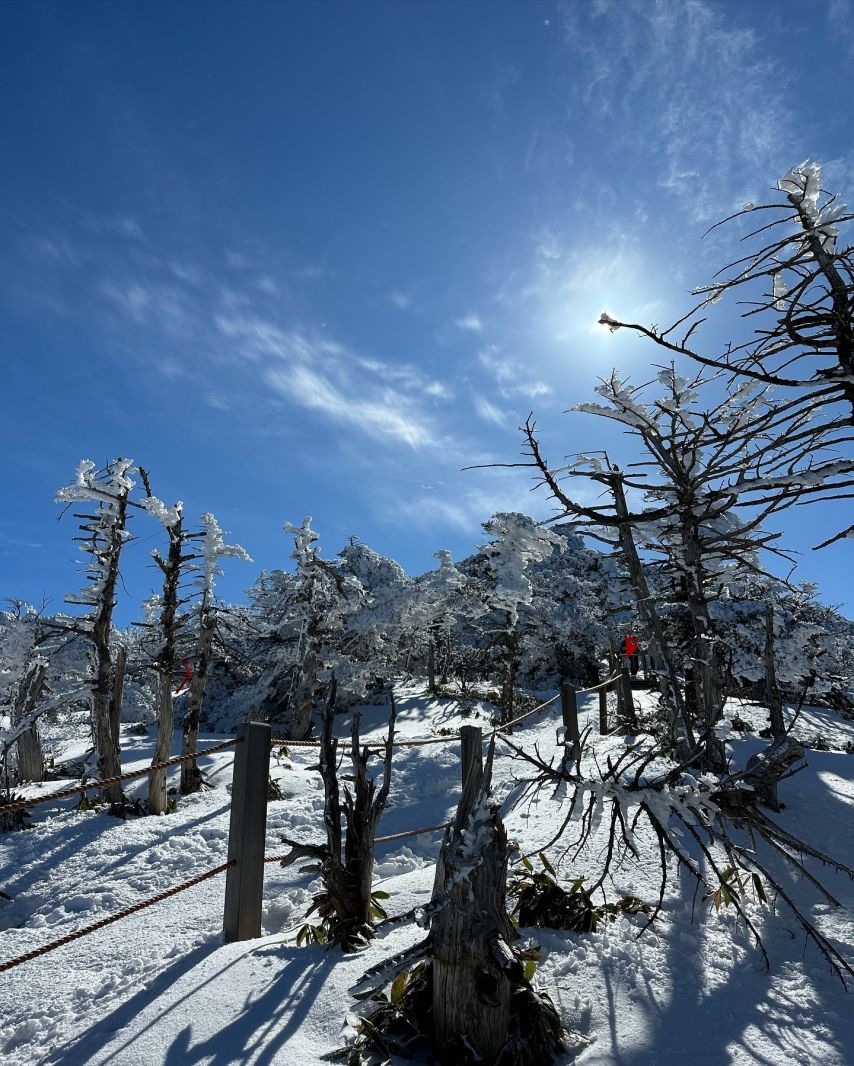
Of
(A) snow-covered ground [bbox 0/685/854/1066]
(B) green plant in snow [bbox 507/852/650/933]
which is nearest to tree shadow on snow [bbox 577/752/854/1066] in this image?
(A) snow-covered ground [bbox 0/685/854/1066]

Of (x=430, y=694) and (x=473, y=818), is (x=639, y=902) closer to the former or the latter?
(x=473, y=818)

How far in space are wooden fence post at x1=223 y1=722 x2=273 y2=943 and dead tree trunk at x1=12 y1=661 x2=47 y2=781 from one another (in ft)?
50.3

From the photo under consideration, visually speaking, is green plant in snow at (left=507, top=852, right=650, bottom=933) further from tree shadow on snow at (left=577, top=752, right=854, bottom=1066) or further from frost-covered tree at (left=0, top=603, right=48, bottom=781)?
frost-covered tree at (left=0, top=603, right=48, bottom=781)

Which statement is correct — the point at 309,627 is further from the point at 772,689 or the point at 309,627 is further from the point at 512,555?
the point at 772,689

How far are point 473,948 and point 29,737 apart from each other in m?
18.8

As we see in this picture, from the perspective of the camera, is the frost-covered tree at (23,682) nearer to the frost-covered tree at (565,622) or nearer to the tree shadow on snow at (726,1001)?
the tree shadow on snow at (726,1001)

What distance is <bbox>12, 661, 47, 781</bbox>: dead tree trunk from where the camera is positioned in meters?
16.2

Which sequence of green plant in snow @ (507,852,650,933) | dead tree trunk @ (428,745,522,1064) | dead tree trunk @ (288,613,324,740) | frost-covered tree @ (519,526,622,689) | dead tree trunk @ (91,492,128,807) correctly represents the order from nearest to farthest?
dead tree trunk @ (428,745,522,1064) → green plant in snow @ (507,852,650,933) → dead tree trunk @ (91,492,128,807) → dead tree trunk @ (288,613,324,740) → frost-covered tree @ (519,526,622,689)

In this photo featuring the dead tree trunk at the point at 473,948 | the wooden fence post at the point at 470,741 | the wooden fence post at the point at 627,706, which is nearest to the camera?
the dead tree trunk at the point at 473,948

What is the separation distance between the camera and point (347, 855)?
385cm

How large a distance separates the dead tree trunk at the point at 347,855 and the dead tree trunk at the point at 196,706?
11640 millimetres

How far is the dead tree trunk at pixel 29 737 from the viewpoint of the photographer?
53.3 feet

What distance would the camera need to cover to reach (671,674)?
14.9 feet

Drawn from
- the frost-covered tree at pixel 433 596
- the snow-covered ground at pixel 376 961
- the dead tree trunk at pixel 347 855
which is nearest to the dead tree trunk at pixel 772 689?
the snow-covered ground at pixel 376 961
